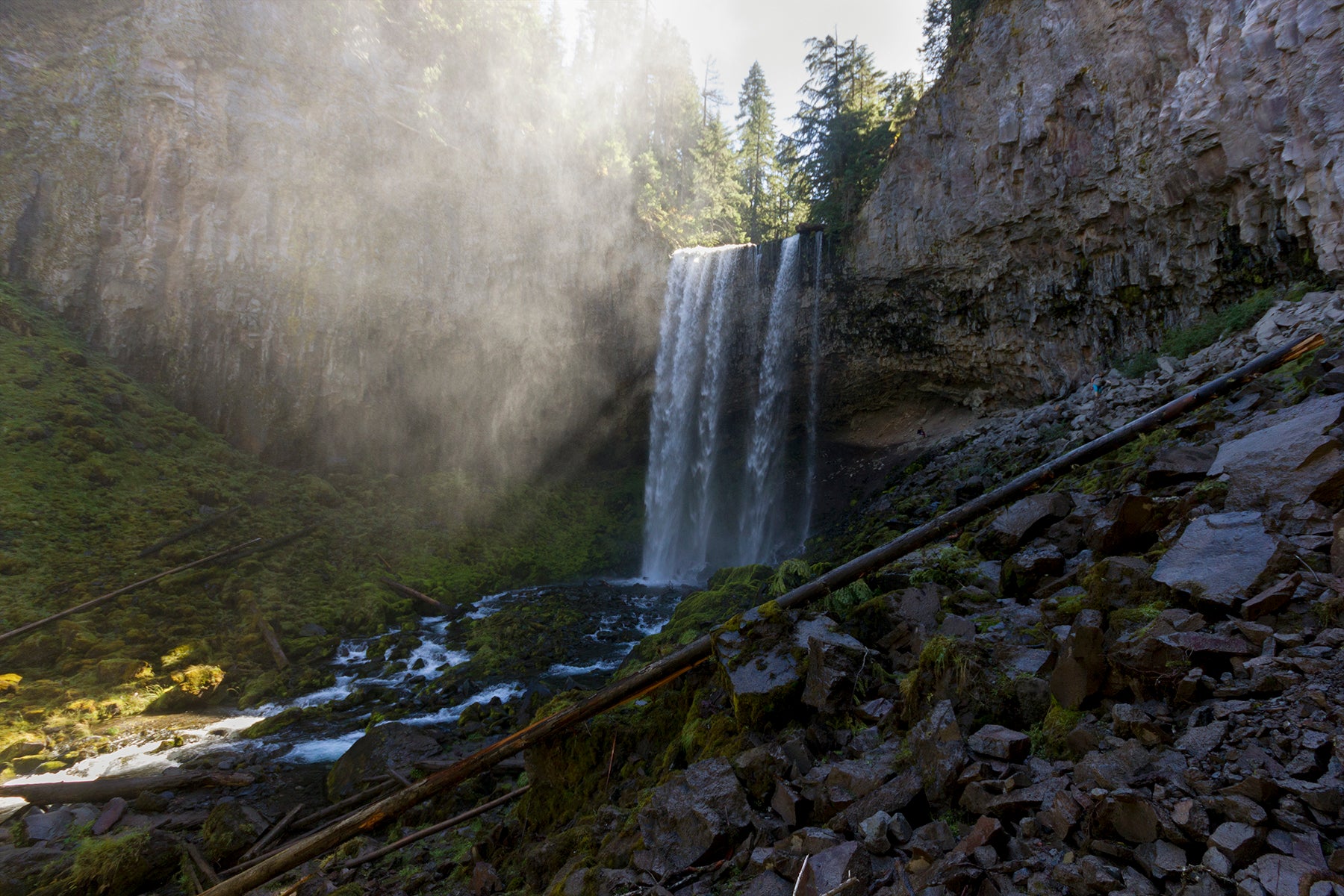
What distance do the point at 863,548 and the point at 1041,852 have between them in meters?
8.54

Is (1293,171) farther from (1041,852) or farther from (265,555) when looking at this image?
(265,555)

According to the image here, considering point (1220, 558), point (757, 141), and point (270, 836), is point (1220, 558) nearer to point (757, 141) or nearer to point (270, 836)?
point (270, 836)

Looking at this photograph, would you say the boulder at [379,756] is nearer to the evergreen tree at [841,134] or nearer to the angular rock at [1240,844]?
the angular rock at [1240,844]

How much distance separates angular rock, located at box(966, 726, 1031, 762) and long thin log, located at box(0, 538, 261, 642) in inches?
641

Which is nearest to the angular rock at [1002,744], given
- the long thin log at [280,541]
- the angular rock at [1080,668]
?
the angular rock at [1080,668]

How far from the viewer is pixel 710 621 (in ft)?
32.7

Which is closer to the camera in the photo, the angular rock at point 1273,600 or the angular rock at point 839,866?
the angular rock at point 839,866

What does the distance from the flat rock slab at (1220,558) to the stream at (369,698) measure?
31.6 ft

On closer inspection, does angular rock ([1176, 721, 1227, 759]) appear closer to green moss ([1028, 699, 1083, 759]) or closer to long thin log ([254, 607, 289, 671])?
green moss ([1028, 699, 1083, 759])

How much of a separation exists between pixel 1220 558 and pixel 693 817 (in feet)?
11.3

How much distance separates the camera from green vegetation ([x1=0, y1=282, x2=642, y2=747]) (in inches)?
435

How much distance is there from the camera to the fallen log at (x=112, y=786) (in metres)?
7.39

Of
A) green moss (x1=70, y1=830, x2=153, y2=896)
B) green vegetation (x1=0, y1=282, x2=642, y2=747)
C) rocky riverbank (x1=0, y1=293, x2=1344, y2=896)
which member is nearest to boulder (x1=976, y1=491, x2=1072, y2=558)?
rocky riverbank (x1=0, y1=293, x2=1344, y2=896)

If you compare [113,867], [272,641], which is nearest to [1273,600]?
[113,867]
